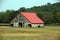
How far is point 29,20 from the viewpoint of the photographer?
159 feet

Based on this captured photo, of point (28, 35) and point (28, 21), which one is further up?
point (28, 35)

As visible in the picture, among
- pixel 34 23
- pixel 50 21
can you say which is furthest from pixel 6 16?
pixel 34 23

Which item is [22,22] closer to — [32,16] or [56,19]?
[32,16]

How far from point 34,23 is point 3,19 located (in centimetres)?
1630

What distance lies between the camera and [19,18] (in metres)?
50.8

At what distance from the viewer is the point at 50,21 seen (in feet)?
200

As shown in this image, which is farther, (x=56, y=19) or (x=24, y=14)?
(x=56, y=19)

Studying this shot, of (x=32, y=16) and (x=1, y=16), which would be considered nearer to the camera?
(x=32, y=16)

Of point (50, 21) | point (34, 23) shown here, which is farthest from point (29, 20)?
point (50, 21)

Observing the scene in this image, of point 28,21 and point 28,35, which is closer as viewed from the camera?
point 28,35

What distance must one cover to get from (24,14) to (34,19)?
96.5 inches

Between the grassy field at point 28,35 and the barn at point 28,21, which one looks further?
the barn at point 28,21

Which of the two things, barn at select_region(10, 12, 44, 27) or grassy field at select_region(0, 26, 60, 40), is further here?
barn at select_region(10, 12, 44, 27)

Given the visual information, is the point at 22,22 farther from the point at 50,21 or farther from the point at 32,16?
the point at 50,21
